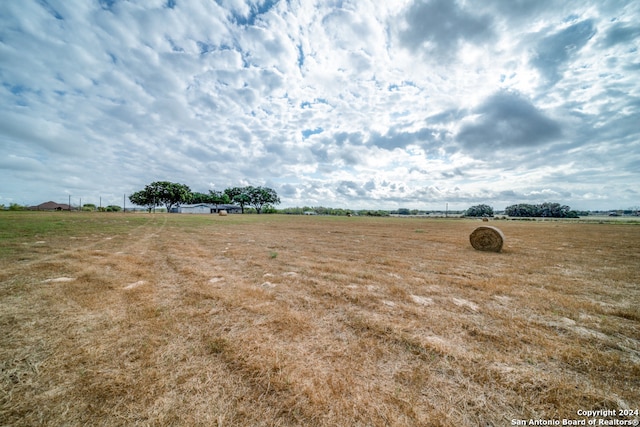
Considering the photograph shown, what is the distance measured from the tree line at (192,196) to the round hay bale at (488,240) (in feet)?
301

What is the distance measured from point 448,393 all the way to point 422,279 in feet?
14.8

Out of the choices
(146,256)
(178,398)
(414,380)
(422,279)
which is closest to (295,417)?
(178,398)

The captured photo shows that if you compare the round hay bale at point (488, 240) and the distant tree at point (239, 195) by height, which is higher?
the distant tree at point (239, 195)

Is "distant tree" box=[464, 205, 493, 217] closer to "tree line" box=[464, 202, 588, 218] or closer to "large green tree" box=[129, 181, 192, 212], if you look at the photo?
"tree line" box=[464, 202, 588, 218]

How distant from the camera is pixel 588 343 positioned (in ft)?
12.3

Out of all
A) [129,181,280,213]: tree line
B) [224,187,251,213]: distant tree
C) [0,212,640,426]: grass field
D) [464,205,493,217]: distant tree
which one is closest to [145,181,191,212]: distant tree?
[129,181,280,213]: tree line

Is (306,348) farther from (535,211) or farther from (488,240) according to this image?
(535,211)

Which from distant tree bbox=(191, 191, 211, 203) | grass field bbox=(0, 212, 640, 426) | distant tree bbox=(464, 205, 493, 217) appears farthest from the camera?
distant tree bbox=(464, 205, 493, 217)

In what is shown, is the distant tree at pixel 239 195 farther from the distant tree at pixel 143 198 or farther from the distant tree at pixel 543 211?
the distant tree at pixel 543 211

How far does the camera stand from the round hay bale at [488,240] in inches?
499

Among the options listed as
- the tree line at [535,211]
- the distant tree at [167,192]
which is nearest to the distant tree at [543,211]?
the tree line at [535,211]

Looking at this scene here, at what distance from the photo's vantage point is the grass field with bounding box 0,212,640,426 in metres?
2.40

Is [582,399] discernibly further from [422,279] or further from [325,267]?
[325,267]

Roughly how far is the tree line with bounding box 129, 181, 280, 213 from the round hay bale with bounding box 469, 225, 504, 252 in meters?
91.7
